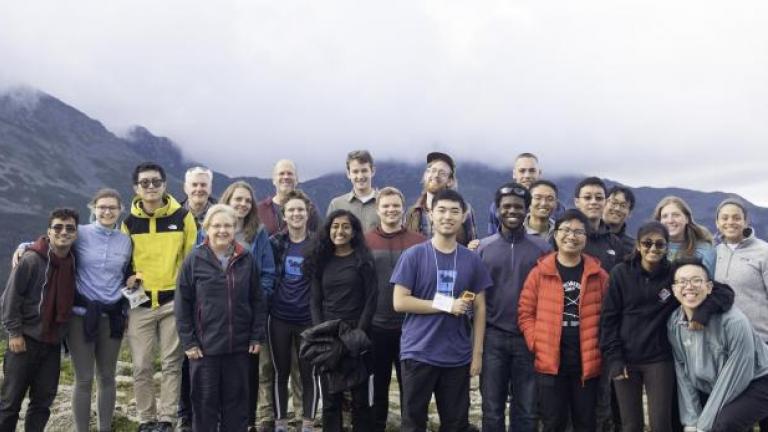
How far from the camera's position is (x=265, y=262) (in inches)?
380

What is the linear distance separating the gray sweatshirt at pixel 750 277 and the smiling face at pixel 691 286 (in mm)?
1490

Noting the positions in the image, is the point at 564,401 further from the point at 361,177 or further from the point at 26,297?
the point at 26,297

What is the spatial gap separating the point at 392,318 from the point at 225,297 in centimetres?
236

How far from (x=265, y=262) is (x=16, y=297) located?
3423 mm

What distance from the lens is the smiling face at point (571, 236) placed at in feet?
26.7

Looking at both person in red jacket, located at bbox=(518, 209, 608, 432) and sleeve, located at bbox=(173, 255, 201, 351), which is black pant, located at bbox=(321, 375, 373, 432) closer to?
sleeve, located at bbox=(173, 255, 201, 351)

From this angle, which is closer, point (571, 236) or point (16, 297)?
point (571, 236)

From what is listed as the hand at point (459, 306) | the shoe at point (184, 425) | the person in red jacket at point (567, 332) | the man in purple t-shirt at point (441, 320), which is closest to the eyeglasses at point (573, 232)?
the person in red jacket at point (567, 332)

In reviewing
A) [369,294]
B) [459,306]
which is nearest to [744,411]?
[459,306]

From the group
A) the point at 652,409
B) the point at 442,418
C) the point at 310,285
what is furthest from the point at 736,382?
the point at 310,285

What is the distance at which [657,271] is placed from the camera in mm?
8047

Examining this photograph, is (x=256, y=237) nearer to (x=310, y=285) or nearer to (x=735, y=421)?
(x=310, y=285)

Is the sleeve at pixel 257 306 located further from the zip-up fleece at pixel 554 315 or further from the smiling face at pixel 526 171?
the smiling face at pixel 526 171

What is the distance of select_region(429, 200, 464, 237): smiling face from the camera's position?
8219 millimetres
